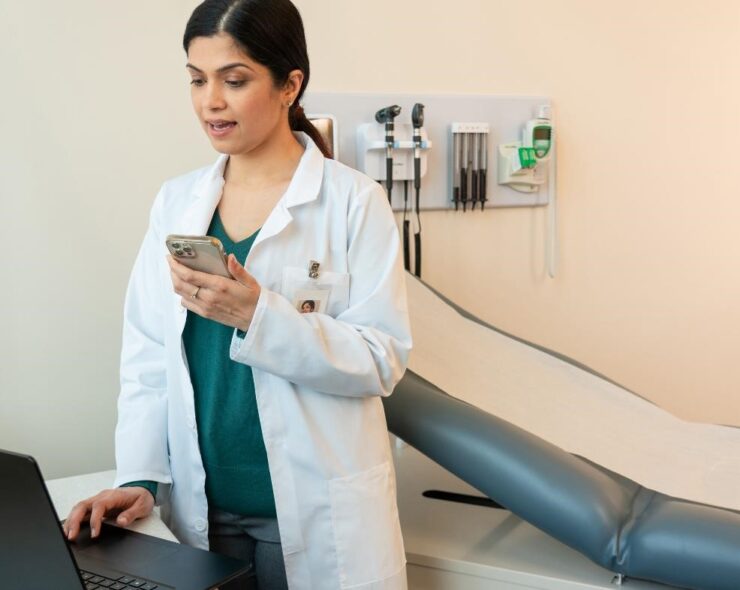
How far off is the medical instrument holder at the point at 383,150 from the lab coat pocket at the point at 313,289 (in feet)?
3.37

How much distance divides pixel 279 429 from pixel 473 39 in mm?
1518

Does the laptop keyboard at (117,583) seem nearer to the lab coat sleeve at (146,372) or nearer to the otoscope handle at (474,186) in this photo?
the lab coat sleeve at (146,372)

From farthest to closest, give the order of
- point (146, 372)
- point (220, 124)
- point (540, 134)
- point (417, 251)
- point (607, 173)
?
point (607, 173) < point (540, 134) < point (417, 251) < point (146, 372) < point (220, 124)

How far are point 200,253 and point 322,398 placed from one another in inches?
11.3

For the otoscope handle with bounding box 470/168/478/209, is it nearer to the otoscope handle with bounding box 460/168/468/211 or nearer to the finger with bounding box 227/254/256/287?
the otoscope handle with bounding box 460/168/468/211

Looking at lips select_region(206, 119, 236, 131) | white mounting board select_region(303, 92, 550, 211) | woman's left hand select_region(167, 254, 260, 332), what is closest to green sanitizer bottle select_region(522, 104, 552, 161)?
white mounting board select_region(303, 92, 550, 211)

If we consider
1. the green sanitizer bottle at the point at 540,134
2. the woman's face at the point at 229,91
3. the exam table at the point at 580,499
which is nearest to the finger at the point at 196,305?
the woman's face at the point at 229,91

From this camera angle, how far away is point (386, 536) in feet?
4.04

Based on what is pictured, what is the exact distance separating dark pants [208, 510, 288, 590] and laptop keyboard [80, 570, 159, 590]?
0.31 meters

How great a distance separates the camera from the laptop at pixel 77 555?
78 centimetres

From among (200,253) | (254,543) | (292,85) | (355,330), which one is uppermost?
(292,85)

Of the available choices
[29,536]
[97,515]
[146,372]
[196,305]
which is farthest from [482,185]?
[29,536]

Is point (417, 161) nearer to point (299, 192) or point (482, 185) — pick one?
point (482, 185)

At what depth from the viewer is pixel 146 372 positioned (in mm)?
1300
